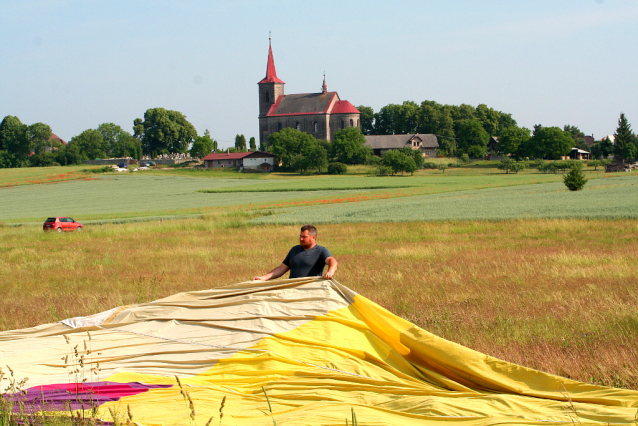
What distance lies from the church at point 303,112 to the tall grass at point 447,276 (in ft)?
396

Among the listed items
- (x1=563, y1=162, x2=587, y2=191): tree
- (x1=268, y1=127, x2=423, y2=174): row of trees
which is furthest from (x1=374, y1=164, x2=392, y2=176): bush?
(x1=563, y1=162, x2=587, y2=191): tree

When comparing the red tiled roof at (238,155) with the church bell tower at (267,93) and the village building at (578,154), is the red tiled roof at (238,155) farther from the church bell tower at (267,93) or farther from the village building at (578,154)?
the village building at (578,154)

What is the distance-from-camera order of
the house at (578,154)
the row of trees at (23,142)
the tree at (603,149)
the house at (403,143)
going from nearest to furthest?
the tree at (603,149) < the house at (403,143) < the house at (578,154) < the row of trees at (23,142)

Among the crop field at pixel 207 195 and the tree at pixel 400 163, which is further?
the tree at pixel 400 163

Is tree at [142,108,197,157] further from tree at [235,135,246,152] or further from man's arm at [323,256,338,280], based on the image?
man's arm at [323,256,338,280]

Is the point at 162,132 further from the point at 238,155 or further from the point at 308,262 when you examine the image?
the point at 308,262

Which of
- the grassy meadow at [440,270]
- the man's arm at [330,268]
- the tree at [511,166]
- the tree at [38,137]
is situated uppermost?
the tree at [38,137]

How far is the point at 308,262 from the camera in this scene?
26.8 ft

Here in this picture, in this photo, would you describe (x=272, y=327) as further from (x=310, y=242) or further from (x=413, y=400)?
(x=413, y=400)


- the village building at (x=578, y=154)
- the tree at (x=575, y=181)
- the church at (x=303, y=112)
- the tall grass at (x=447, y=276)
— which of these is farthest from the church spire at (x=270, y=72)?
the tall grass at (x=447, y=276)

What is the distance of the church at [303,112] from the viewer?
477 feet

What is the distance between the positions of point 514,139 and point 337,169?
45.2m

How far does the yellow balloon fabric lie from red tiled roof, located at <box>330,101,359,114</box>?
140 meters

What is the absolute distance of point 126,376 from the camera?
5895 mm
